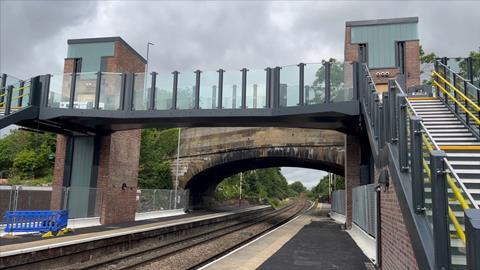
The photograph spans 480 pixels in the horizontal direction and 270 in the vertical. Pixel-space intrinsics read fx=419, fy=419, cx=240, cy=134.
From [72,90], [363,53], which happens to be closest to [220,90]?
[72,90]

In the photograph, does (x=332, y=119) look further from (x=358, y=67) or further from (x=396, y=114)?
(x=396, y=114)

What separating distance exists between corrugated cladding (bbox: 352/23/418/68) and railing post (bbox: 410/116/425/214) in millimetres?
15687

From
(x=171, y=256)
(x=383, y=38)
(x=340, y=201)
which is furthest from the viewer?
(x=340, y=201)

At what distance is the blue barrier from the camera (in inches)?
636

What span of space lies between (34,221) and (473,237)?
1700cm

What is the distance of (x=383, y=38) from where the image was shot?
20.9 meters

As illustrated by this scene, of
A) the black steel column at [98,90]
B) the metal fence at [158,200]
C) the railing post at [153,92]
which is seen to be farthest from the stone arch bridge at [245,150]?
the black steel column at [98,90]

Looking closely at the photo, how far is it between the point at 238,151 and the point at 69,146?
53.2 feet

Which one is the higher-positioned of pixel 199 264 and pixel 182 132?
pixel 182 132

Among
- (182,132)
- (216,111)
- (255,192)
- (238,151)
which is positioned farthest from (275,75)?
(255,192)

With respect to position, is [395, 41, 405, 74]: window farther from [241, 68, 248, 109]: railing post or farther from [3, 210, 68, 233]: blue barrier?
[3, 210, 68, 233]: blue barrier

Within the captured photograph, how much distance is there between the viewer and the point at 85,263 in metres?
13.6

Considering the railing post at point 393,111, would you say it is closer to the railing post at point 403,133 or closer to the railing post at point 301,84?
the railing post at point 403,133

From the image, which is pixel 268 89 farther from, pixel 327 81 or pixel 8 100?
pixel 8 100
